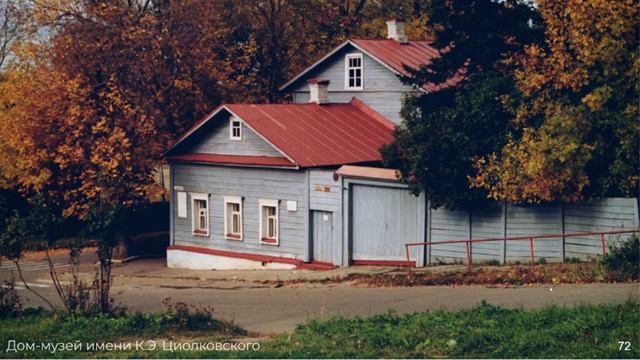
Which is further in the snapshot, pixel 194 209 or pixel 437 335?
pixel 194 209

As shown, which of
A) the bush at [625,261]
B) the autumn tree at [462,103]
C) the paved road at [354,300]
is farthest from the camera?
the autumn tree at [462,103]

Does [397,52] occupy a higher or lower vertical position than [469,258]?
higher

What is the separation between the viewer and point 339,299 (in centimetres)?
2262

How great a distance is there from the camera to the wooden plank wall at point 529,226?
25.3 metres

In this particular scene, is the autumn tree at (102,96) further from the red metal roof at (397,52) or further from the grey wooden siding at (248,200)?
the red metal roof at (397,52)

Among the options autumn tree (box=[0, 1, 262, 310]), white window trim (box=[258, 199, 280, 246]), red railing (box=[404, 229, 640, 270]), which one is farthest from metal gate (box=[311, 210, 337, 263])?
autumn tree (box=[0, 1, 262, 310])

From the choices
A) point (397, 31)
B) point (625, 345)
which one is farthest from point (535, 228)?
point (397, 31)

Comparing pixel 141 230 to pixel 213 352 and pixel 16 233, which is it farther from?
pixel 213 352

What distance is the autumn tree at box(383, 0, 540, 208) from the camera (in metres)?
27.7

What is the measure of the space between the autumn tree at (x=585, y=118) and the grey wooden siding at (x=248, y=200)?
842 centimetres

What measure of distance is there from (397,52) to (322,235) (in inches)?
448

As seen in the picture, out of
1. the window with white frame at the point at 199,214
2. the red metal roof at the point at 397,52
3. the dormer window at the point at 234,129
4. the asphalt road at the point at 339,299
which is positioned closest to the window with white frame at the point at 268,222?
the dormer window at the point at 234,129

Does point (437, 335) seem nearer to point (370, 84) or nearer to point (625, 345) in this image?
point (625, 345)

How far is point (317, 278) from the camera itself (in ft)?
95.7
